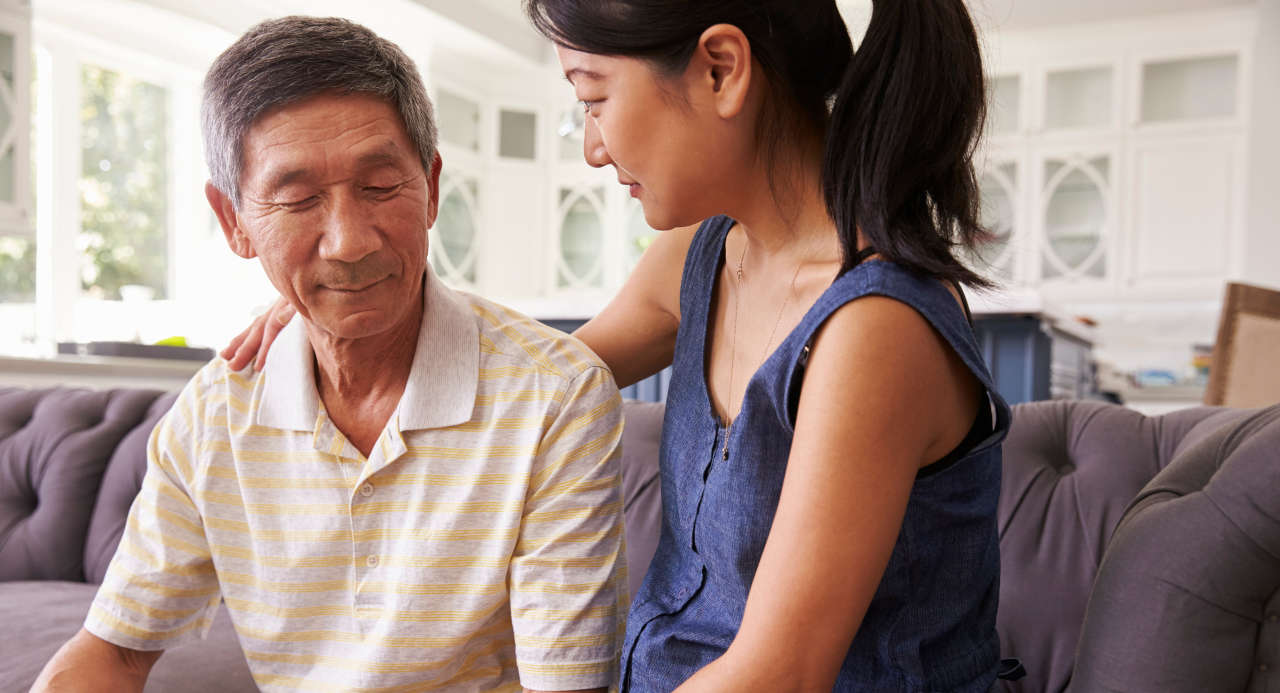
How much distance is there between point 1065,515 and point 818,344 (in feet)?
2.43

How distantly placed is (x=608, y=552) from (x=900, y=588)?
31cm

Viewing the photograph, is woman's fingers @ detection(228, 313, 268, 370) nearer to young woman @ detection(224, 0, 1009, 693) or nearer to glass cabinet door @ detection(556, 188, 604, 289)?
young woman @ detection(224, 0, 1009, 693)

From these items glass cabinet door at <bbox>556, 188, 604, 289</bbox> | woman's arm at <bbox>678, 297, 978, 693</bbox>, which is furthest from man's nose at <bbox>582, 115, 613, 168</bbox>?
glass cabinet door at <bbox>556, 188, 604, 289</bbox>

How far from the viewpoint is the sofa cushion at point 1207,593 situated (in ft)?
2.79

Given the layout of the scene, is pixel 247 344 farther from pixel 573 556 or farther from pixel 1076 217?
pixel 1076 217

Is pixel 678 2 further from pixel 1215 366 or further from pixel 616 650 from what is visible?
pixel 1215 366

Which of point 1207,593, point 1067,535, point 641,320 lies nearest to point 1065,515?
Answer: point 1067,535

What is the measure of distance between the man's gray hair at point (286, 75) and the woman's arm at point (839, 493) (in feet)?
1.82

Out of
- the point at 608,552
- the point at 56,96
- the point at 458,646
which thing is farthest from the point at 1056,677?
the point at 56,96

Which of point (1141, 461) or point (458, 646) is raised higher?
point (1141, 461)

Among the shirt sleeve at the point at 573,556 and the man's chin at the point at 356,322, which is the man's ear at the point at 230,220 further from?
the shirt sleeve at the point at 573,556

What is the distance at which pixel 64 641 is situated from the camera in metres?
1.57

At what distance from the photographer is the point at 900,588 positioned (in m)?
0.89

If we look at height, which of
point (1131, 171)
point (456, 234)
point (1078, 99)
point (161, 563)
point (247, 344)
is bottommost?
point (161, 563)
